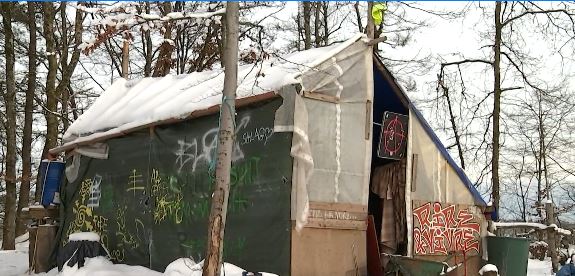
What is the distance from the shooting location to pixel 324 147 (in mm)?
8461

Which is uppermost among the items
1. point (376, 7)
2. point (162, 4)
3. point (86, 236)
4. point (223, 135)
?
point (162, 4)

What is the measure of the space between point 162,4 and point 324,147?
17284mm

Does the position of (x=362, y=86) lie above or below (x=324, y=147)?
above

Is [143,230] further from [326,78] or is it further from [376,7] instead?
[376,7]

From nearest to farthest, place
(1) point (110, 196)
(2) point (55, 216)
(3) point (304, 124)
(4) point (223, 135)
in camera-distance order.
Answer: (4) point (223, 135), (3) point (304, 124), (1) point (110, 196), (2) point (55, 216)

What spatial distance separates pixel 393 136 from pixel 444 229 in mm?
1687

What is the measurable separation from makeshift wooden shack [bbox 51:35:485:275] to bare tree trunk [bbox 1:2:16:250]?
5978 millimetres

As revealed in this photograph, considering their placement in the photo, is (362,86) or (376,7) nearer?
(362,86)

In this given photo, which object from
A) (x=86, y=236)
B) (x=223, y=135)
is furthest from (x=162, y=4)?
(x=223, y=135)

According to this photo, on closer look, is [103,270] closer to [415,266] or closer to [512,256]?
[415,266]

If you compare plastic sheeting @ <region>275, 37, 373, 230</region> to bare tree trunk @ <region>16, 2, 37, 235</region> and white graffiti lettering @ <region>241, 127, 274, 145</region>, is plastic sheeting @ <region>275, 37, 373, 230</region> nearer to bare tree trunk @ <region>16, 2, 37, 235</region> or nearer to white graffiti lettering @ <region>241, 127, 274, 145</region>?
white graffiti lettering @ <region>241, 127, 274, 145</region>

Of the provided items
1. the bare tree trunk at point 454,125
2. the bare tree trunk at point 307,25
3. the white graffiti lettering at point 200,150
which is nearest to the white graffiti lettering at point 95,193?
the white graffiti lettering at point 200,150

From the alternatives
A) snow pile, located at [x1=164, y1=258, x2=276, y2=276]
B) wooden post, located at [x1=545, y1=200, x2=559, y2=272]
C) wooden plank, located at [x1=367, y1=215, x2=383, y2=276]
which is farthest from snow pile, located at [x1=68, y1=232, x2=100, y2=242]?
wooden post, located at [x1=545, y1=200, x2=559, y2=272]

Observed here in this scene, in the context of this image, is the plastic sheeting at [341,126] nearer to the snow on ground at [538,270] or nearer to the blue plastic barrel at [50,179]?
the blue plastic barrel at [50,179]
